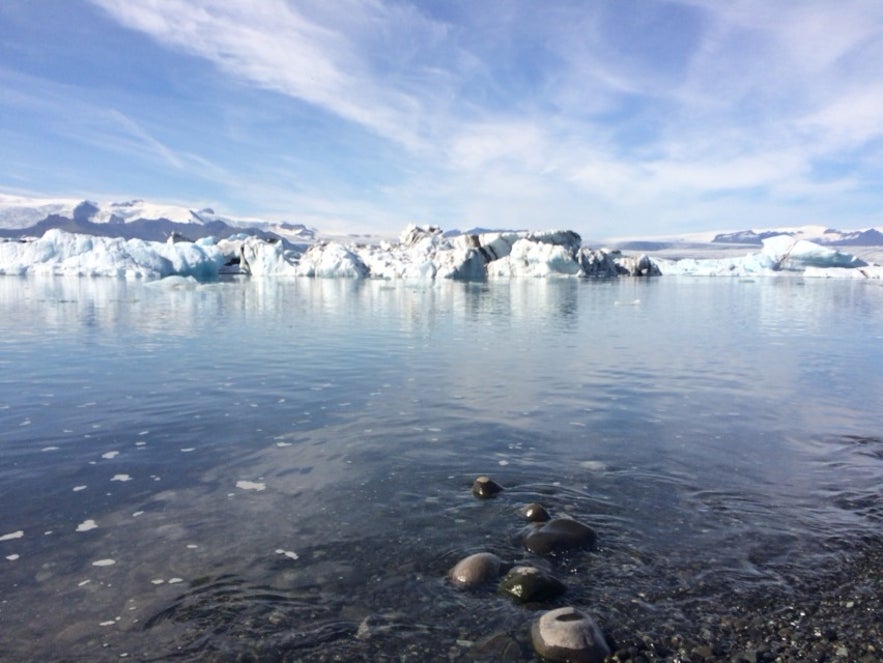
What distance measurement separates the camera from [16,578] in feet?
Answer: 16.0

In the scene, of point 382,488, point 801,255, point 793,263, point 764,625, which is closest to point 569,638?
point 764,625

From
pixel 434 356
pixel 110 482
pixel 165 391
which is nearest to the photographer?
pixel 110 482

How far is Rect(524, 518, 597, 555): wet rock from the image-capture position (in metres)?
5.47

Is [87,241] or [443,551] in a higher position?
[87,241]

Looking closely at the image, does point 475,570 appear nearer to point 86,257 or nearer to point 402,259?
point 86,257

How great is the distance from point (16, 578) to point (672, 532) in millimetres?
5556

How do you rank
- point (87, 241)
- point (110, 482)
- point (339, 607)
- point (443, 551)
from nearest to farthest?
point (339, 607) → point (443, 551) → point (110, 482) → point (87, 241)

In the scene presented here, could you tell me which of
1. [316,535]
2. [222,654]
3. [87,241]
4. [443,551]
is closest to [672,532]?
[443,551]

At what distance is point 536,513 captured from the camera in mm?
6098

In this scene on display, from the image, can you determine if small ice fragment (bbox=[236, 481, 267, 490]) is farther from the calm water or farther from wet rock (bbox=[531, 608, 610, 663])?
wet rock (bbox=[531, 608, 610, 663])

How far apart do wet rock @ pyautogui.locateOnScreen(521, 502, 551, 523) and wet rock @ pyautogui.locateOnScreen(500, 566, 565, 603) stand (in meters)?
1.17

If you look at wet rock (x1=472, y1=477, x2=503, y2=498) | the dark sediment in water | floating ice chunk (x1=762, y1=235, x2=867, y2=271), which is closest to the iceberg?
floating ice chunk (x1=762, y1=235, x2=867, y2=271)

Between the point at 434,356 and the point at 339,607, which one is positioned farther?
A: the point at 434,356

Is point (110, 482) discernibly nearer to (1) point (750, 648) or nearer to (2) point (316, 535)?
(2) point (316, 535)
